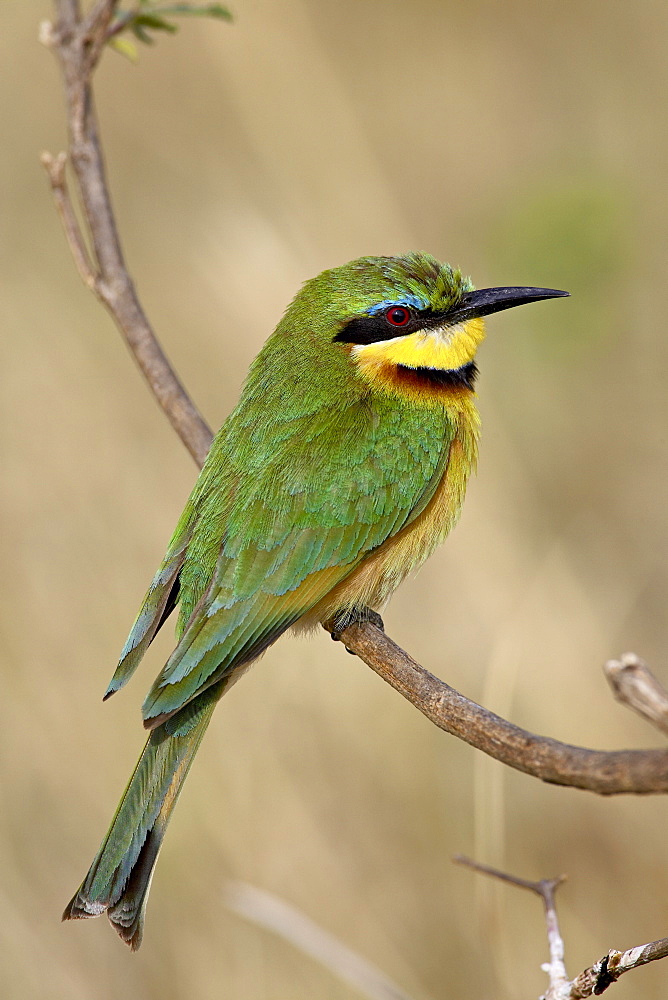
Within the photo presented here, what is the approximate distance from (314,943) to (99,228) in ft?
5.81

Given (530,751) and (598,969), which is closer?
(530,751)

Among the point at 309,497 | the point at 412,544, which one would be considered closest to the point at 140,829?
the point at 309,497

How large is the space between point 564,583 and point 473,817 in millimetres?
798

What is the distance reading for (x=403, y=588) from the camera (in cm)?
368

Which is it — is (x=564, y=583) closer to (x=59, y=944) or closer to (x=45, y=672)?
(x=45, y=672)

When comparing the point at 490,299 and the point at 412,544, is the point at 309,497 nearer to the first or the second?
the point at 412,544

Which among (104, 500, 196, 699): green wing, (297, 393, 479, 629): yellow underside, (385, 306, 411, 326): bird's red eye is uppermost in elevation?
(385, 306, 411, 326): bird's red eye

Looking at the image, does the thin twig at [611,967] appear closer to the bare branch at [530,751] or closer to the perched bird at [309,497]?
the bare branch at [530,751]

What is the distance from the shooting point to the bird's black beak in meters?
2.49

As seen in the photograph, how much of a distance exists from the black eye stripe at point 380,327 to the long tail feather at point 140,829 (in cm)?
86

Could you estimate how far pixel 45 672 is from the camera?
3.25 m

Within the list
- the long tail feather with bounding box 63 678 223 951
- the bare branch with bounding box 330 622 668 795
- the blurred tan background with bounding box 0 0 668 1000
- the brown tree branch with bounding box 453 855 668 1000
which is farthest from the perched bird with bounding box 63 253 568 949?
the brown tree branch with bounding box 453 855 668 1000

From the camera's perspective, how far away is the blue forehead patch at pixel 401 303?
2.44m

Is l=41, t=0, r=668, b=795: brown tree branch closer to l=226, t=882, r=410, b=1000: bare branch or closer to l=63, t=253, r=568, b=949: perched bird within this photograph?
l=63, t=253, r=568, b=949: perched bird
